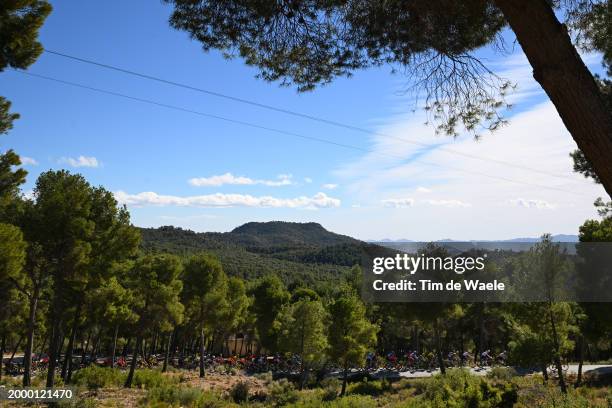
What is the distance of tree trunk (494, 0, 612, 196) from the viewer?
Answer: 11.7ft

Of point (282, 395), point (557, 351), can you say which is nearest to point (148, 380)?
point (282, 395)

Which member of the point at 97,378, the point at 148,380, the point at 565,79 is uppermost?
the point at 565,79

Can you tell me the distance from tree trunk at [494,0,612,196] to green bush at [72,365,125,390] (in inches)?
817

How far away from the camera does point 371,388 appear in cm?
2231

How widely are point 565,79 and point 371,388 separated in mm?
21373

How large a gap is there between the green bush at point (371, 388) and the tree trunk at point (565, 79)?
2049cm

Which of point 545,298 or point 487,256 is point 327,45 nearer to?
point 545,298

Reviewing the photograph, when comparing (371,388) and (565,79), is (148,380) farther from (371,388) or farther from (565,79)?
(565,79)

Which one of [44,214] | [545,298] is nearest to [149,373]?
[44,214]

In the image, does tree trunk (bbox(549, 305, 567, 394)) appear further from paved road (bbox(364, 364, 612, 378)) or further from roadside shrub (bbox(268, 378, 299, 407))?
roadside shrub (bbox(268, 378, 299, 407))

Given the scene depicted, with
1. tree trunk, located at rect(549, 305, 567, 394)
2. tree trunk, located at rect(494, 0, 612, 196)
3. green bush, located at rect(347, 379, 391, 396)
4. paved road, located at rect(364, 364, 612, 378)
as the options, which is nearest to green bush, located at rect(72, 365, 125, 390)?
green bush, located at rect(347, 379, 391, 396)

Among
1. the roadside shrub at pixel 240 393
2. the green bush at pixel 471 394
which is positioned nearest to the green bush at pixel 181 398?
the roadside shrub at pixel 240 393

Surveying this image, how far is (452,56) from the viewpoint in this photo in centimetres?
651

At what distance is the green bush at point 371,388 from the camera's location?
859 inches
